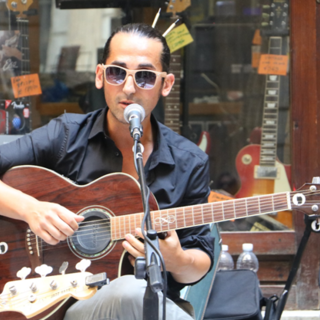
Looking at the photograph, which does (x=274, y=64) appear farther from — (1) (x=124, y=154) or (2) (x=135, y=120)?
(2) (x=135, y=120)

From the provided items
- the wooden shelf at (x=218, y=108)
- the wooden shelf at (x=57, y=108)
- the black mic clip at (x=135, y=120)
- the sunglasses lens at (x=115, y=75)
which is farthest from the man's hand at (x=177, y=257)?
the wooden shelf at (x=57, y=108)

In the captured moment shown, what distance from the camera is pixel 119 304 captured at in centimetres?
170

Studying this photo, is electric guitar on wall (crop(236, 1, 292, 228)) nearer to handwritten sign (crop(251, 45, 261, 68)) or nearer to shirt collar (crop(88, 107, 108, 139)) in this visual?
handwritten sign (crop(251, 45, 261, 68))

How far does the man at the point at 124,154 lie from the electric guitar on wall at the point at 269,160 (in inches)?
44.6

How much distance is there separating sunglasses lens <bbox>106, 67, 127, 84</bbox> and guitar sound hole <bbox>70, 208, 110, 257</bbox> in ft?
1.62

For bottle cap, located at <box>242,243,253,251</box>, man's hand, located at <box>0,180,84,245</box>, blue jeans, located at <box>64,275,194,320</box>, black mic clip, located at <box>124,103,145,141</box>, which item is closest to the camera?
black mic clip, located at <box>124,103,145,141</box>

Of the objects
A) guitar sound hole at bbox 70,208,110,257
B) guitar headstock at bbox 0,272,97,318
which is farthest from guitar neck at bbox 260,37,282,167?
guitar headstock at bbox 0,272,97,318

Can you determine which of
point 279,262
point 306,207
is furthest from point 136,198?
point 279,262

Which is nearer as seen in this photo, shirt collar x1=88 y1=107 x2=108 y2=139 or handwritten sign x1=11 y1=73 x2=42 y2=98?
shirt collar x1=88 y1=107 x2=108 y2=139

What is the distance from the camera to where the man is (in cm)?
188

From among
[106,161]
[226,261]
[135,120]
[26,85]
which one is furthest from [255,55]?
[135,120]

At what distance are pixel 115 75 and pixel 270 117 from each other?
1526 millimetres

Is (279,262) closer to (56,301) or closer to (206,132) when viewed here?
(206,132)

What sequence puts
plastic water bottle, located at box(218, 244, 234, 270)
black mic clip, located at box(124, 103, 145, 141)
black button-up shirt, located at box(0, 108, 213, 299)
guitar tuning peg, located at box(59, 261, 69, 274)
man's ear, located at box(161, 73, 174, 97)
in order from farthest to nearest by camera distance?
plastic water bottle, located at box(218, 244, 234, 270), man's ear, located at box(161, 73, 174, 97), black button-up shirt, located at box(0, 108, 213, 299), guitar tuning peg, located at box(59, 261, 69, 274), black mic clip, located at box(124, 103, 145, 141)
